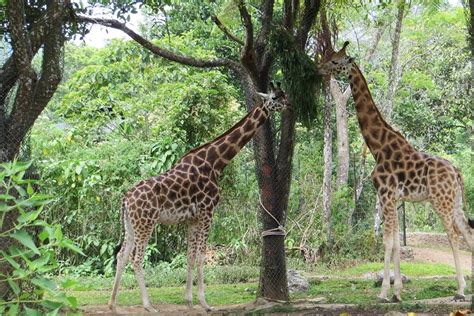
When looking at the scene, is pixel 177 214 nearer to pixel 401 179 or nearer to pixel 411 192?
pixel 401 179

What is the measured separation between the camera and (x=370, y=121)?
8.71 meters

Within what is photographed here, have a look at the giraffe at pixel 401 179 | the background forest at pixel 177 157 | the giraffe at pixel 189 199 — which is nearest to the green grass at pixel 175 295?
the background forest at pixel 177 157

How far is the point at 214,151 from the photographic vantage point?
8.74 metres

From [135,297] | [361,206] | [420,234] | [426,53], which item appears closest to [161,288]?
[135,297]

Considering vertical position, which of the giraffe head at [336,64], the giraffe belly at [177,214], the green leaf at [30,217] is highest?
the giraffe head at [336,64]

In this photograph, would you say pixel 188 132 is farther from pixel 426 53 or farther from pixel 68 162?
pixel 426 53

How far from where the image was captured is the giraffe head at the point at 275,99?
8641 mm

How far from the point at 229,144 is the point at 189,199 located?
0.95 metres

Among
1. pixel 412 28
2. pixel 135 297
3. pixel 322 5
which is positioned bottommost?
pixel 135 297

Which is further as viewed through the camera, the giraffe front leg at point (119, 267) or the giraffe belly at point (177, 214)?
the giraffe belly at point (177, 214)

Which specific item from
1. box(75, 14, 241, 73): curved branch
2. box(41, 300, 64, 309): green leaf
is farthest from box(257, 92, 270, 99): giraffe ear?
box(41, 300, 64, 309): green leaf

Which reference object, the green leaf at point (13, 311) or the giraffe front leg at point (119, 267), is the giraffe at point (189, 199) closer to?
the giraffe front leg at point (119, 267)

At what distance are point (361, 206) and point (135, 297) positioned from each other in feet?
26.5

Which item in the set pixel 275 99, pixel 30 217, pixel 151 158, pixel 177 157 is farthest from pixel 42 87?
pixel 151 158
